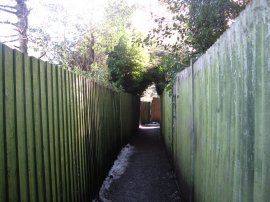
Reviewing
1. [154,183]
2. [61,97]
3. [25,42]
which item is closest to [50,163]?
[61,97]

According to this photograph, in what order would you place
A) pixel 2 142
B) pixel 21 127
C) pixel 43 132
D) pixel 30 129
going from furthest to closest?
pixel 43 132
pixel 30 129
pixel 21 127
pixel 2 142

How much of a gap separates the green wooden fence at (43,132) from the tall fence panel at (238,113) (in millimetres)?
1636

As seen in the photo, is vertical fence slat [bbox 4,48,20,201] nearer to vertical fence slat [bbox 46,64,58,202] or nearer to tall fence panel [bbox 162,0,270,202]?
vertical fence slat [bbox 46,64,58,202]

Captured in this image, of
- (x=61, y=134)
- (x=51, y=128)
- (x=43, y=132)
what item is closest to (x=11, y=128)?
(x=43, y=132)

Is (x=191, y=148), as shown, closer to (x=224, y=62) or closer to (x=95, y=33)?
(x=224, y=62)

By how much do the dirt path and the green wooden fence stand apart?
875mm

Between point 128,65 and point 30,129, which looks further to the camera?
point 128,65

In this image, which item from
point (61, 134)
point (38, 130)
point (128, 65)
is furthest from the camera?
point (128, 65)

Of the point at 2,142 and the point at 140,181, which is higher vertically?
the point at 2,142

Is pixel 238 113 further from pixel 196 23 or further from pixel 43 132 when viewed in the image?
pixel 196 23

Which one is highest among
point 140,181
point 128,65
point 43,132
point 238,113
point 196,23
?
point 128,65

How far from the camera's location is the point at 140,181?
8117 millimetres

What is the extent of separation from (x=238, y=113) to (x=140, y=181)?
589 cm

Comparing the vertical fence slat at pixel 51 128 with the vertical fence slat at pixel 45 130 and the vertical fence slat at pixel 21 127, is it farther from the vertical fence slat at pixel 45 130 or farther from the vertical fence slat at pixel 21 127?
the vertical fence slat at pixel 21 127
